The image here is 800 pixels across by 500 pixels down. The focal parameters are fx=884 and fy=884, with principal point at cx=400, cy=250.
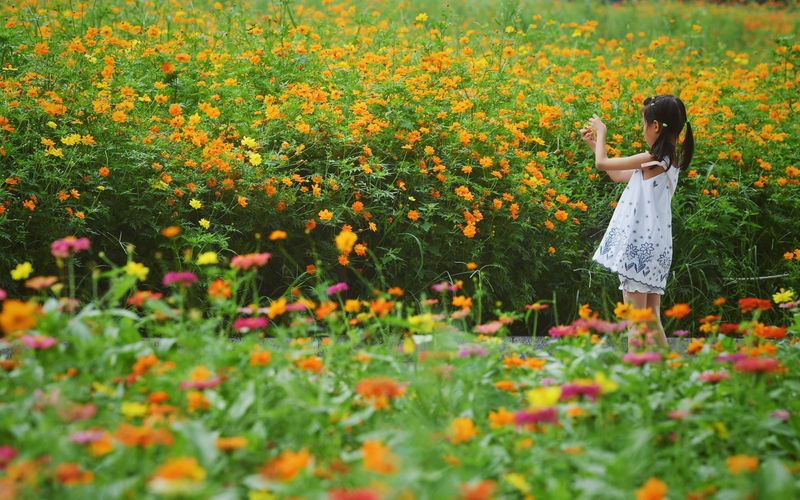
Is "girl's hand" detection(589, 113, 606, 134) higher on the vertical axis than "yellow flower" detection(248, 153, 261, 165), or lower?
higher

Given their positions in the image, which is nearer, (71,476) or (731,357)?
(71,476)

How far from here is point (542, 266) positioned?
14.2 ft

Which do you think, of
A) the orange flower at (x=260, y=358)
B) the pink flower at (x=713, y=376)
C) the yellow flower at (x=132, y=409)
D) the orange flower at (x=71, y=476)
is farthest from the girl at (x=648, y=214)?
the orange flower at (x=71, y=476)

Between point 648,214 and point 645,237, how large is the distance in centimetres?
10

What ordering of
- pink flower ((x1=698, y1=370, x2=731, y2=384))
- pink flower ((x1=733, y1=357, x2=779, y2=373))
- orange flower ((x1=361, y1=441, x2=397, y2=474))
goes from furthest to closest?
pink flower ((x1=698, y1=370, x2=731, y2=384))
pink flower ((x1=733, y1=357, x2=779, y2=373))
orange flower ((x1=361, y1=441, x2=397, y2=474))

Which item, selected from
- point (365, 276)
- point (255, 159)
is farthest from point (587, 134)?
point (255, 159)

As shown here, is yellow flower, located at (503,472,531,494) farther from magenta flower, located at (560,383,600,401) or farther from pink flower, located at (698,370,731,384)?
pink flower, located at (698,370,731,384)

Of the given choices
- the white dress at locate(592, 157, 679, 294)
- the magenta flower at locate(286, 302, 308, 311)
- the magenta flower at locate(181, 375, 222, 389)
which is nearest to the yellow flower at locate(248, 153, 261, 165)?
the magenta flower at locate(286, 302, 308, 311)

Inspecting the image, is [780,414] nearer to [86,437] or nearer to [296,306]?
[296,306]

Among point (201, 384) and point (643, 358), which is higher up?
point (201, 384)

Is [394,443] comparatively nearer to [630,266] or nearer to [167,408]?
Result: [167,408]

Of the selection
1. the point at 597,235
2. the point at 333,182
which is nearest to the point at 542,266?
the point at 597,235

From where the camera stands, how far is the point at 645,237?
376 centimetres

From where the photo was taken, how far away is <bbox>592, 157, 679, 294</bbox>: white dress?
3746 mm
